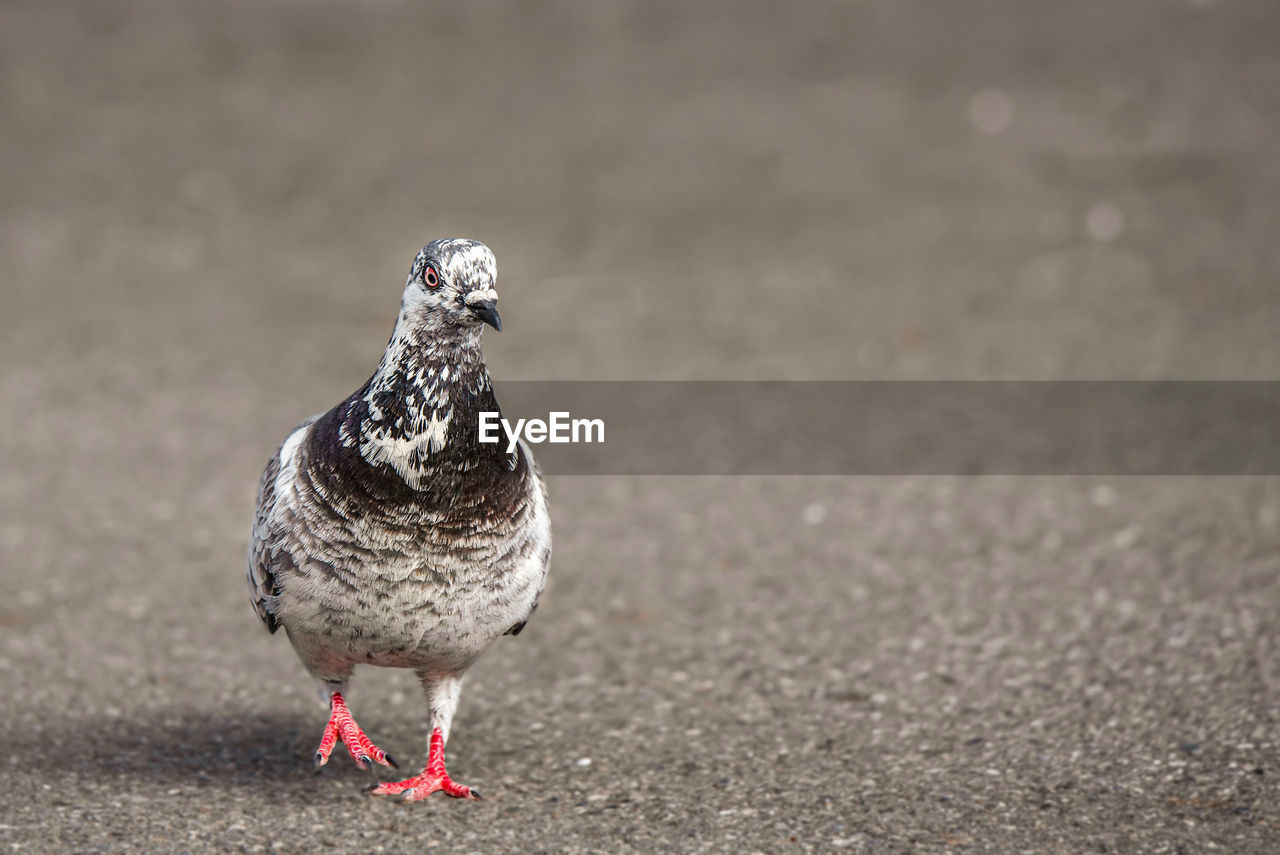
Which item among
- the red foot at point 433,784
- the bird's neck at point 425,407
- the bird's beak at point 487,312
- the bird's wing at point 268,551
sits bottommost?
the red foot at point 433,784

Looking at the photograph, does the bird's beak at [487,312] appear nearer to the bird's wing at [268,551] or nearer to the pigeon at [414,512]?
the pigeon at [414,512]

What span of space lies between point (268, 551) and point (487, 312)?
A: 131 cm

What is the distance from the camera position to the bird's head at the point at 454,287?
4887 millimetres

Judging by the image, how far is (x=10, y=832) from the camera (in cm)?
525

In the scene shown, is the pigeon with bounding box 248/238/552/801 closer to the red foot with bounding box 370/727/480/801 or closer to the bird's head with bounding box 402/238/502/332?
the bird's head with bounding box 402/238/502/332

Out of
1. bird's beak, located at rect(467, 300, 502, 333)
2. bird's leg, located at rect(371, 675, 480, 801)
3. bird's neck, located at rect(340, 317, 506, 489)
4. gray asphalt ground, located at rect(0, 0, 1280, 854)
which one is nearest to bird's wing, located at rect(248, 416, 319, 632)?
bird's neck, located at rect(340, 317, 506, 489)

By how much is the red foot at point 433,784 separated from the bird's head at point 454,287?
1717 millimetres

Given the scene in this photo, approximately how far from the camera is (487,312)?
15.9 ft

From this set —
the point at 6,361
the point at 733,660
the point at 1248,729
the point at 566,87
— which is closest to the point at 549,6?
the point at 566,87

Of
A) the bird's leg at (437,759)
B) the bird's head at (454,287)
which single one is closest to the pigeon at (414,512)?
the bird's head at (454,287)

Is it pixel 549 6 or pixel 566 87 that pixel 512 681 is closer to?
pixel 566 87

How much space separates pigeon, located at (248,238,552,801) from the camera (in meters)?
5.02

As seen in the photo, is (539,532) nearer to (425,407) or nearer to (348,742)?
(425,407)

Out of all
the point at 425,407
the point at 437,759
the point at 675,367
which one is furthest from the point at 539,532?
the point at 675,367
